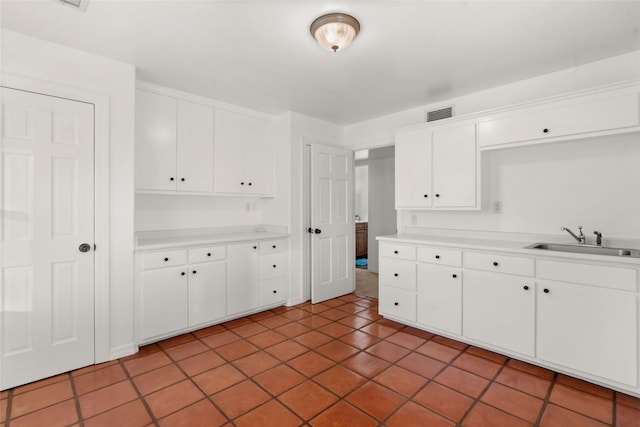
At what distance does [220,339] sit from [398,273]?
1.91 m

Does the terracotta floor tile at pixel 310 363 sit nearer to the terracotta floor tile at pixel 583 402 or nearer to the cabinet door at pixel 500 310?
the cabinet door at pixel 500 310

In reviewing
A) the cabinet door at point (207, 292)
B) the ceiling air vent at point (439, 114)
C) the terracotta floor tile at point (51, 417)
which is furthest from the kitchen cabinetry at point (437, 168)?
the terracotta floor tile at point (51, 417)

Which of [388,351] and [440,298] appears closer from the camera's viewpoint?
[388,351]

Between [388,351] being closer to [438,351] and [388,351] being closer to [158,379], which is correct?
[438,351]

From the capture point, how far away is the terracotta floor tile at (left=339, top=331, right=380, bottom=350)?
111 inches

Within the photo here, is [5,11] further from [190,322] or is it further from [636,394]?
[636,394]

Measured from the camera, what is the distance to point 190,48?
7.84 feet

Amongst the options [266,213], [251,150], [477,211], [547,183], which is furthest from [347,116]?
[547,183]

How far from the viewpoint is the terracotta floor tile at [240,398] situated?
6.32ft

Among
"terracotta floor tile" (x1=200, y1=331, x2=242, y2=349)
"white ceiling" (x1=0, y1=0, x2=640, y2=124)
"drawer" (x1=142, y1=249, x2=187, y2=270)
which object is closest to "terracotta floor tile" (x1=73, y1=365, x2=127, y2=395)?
"terracotta floor tile" (x1=200, y1=331, x2=242, y2=349)

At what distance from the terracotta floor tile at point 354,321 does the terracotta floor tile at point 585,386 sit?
5.44 feet

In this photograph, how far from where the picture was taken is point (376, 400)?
2.01 m

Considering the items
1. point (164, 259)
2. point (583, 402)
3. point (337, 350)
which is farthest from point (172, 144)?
point (583, 402)

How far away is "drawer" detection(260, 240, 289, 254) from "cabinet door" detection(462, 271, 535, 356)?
81.4 inches
